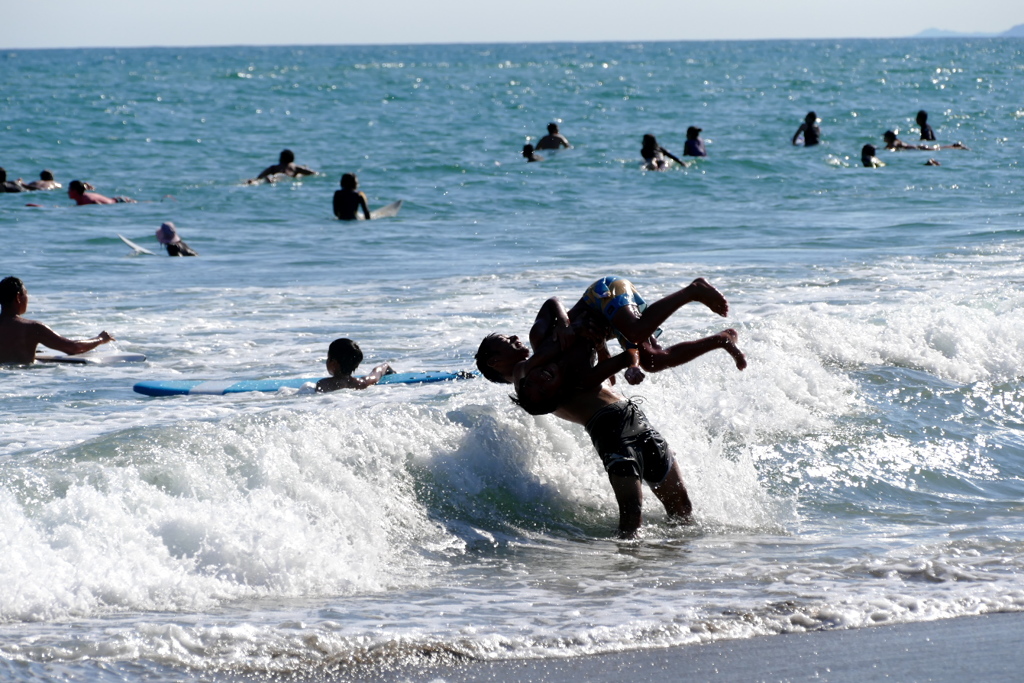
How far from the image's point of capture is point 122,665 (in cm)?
423

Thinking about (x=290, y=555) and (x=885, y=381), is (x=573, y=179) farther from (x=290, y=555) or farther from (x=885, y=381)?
(x=290, y=555)

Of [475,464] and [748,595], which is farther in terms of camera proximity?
[475,464]

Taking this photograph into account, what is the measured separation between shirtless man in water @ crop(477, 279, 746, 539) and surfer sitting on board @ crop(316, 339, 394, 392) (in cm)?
257

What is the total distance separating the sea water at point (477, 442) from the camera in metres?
4.78

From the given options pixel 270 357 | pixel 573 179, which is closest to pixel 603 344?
pixel 270 357

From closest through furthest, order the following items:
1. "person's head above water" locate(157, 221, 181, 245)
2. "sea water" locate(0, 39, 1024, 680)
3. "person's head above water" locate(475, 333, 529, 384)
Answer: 1. "sea water" locate(0, 39, 1024, 680)
2. "person's head above water" locate(475, 333, 529, 384)
3. "person's head above water" locate(157, 221, 181, 245)

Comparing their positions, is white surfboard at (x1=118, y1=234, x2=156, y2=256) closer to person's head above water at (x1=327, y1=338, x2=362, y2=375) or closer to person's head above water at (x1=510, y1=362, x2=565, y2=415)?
person's head above water at (x1=327, y1=338, x2=362, y2=375)

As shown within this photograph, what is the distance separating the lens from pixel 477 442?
688 cm

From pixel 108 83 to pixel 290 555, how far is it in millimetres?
60675

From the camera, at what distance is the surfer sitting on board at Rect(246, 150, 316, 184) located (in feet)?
77.4

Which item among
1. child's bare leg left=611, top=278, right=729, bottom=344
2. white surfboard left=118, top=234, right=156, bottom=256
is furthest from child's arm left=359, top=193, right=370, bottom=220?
child's bare leg left=611, top=278, right=729, bottom=344

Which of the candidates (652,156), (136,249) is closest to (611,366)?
(136,249)

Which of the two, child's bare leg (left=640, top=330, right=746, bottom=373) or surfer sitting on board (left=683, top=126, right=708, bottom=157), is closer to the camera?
child's bare leg (left=640, top=330, right=746, bottom=373)

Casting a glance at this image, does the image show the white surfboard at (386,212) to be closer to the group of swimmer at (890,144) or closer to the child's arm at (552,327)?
the group of swimmer at (890,144)
